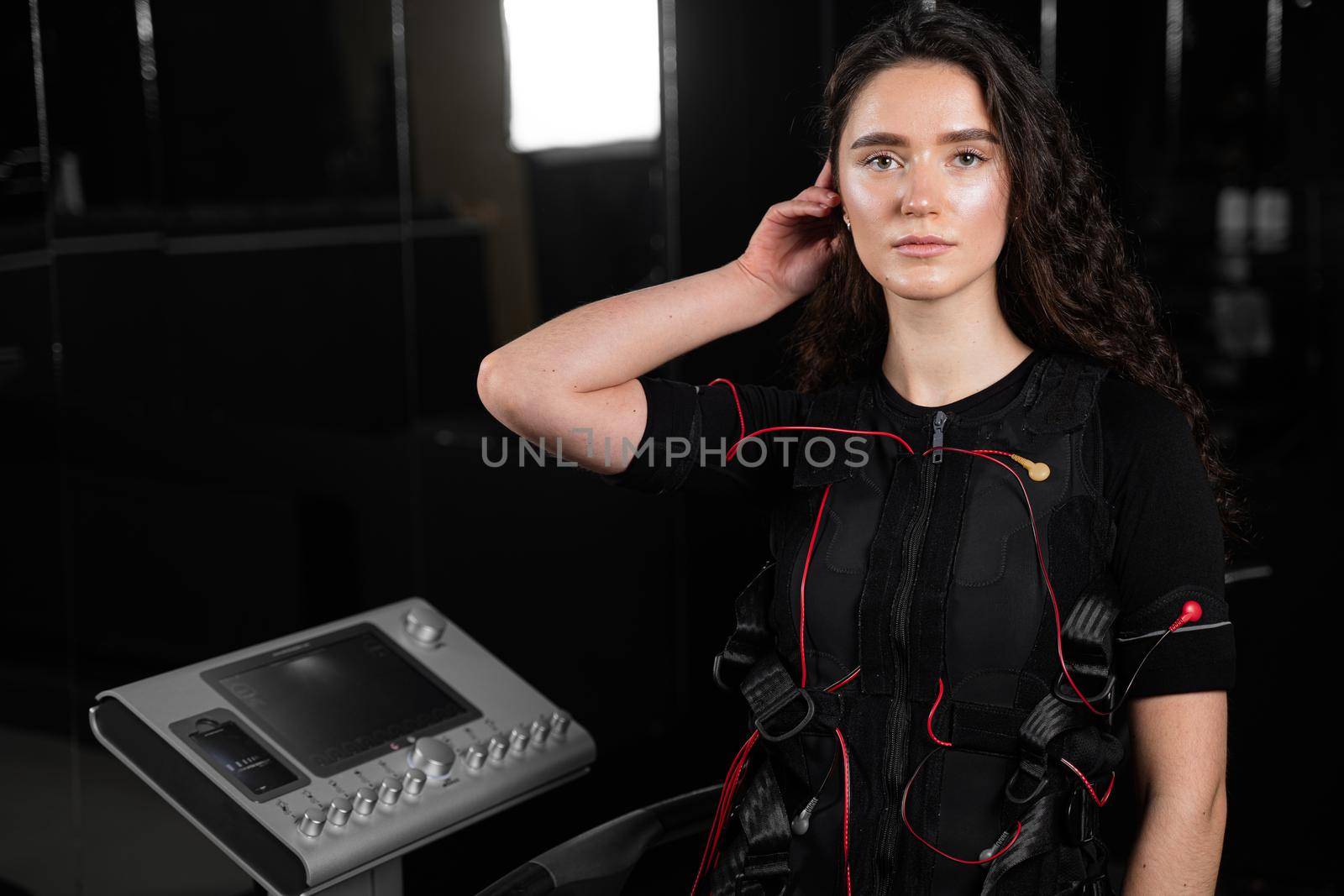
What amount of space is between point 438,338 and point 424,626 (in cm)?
153

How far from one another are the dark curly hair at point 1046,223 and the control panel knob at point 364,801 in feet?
2.69

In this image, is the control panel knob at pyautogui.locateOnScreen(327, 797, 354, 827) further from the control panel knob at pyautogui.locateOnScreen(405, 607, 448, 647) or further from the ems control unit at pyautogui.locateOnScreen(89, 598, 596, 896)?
→ the control panel knob at pyautogui.locateOnScreen(405, 607, 448, 647)

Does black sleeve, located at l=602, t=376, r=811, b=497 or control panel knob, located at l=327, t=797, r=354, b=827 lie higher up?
black sleeve, located at l=602, t=376, r=811, b=497

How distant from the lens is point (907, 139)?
140 cm

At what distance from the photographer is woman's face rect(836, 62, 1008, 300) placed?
139 cm

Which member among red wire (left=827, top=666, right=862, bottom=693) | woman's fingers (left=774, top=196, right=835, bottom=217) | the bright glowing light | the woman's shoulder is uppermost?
the bright glowing light

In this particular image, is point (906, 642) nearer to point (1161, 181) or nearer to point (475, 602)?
point (475, 602)

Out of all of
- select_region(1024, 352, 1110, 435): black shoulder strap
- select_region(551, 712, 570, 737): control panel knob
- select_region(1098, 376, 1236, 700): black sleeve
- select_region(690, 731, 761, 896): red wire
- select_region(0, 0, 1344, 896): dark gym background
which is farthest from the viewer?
select_region(0, 0, 1344, 896): dark gym background

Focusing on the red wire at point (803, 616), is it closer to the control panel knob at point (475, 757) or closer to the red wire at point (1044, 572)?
the red wire at point (1044, 572)

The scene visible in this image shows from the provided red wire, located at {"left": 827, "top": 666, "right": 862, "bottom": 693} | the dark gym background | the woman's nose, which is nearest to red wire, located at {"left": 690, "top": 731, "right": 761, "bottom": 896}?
red wire, located at {"left": 827, "top": 666, "right": 862, "bottom": 693}

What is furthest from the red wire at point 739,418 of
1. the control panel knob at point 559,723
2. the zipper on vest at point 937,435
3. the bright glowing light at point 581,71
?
the bright glowing light at point 581,71

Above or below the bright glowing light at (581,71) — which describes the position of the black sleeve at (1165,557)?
below

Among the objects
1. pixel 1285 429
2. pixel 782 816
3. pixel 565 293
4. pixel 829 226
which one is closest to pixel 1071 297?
pixel 829 226

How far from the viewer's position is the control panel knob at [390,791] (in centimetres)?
142
